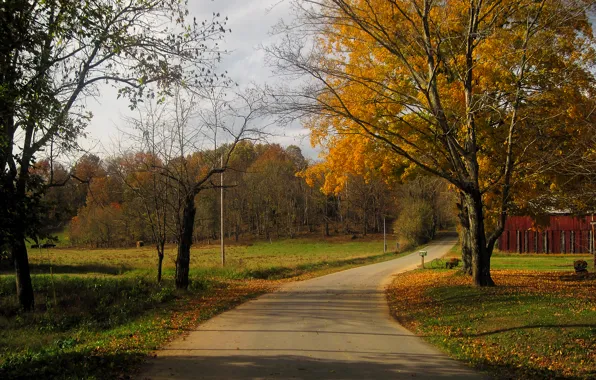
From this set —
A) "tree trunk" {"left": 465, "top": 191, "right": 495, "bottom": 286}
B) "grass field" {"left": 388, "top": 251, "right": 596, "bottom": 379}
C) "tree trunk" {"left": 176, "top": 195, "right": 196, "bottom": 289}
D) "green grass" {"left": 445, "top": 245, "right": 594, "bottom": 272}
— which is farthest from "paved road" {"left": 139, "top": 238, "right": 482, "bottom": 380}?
"green grass" {"left": 445, "top": 245, "right": 594, "bottom": 272}

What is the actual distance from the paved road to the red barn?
39.2 meters

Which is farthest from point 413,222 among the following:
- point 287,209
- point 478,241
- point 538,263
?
point 478,241

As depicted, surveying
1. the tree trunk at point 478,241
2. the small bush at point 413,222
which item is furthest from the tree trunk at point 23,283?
the small bush at point 413,222

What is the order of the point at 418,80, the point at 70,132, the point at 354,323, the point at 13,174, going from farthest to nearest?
the point at 418,80 < the point at 354,323 < the point at 70,132 < the point at 13,174

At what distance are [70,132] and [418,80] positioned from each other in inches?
353

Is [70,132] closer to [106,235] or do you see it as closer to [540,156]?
[540,156]

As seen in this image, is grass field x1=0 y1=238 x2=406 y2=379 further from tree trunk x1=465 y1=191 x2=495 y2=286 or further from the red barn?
the red barn

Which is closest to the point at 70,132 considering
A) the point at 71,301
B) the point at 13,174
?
the point at 13,174

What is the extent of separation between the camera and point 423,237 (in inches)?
2347

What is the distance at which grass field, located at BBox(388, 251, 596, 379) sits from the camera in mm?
7215

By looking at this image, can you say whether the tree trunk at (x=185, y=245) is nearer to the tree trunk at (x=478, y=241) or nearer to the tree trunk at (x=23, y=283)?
the tree trunk at (x=23, y=283)

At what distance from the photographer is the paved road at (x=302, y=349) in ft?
21.9

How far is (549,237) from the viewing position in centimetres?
4806

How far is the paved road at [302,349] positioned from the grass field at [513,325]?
591 mm
